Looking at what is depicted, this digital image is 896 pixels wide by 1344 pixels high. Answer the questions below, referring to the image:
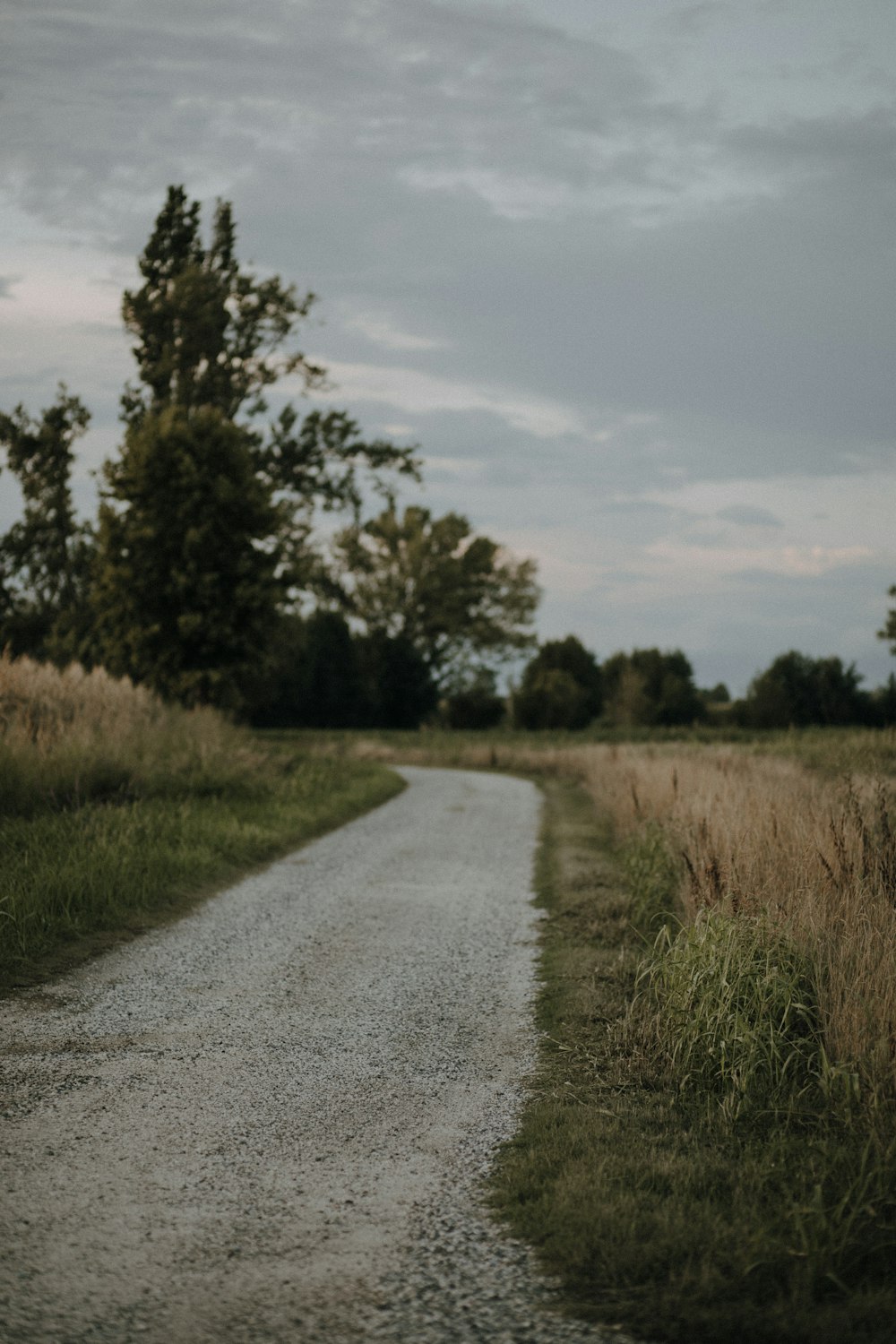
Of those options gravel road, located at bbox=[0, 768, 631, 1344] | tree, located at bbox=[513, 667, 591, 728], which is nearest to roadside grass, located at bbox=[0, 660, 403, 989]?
gravel road, located at bbox=[0, 768, 631, 1344]

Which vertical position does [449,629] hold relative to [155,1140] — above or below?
above

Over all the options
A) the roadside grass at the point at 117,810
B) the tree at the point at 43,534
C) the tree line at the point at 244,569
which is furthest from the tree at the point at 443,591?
the roadside grass at the point at 117,810

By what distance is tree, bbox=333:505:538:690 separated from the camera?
2611 inches

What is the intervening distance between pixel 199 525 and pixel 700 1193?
23.7m

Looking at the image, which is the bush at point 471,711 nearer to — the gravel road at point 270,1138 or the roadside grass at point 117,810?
the roadside grass at point 117,810

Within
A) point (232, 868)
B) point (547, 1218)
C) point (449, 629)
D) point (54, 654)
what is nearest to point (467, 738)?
point (54, 654)

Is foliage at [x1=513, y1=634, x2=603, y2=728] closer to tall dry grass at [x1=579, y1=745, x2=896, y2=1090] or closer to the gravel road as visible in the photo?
tall dry grass at [x1=579, y1=745, x2=896, y2=1090]

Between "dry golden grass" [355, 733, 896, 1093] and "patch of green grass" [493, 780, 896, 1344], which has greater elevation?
"dry golden grass" [355, 733, 896, 1093]

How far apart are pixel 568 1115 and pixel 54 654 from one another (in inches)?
1345

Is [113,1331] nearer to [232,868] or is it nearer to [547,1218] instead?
[547,1218]

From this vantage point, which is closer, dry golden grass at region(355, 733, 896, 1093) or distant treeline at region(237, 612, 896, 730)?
dry golden grass at region(355, 733, 896, 1093)

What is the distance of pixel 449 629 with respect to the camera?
2653 inches

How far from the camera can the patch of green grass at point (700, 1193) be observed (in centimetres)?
316

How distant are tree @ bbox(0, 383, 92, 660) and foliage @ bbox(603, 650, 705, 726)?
28521 mm
